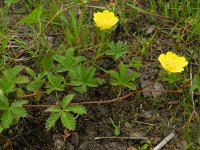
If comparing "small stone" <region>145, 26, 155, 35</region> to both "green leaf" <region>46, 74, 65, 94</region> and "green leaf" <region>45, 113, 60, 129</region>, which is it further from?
"green leaf" <region>45, 113, 60, 129</region>

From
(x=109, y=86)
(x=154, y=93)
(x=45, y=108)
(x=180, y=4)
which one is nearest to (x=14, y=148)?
(x=45, y=108)

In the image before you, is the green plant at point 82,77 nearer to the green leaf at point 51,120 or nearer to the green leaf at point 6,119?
the green leaf at point 51,120

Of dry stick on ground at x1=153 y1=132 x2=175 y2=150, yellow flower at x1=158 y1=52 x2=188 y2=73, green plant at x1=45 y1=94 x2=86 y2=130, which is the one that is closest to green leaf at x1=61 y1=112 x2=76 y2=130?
green plant at x1=45 y1=94 x2=86 y2=130

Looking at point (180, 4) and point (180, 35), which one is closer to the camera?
point (180, 35)

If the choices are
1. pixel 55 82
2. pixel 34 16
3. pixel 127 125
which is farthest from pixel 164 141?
pixel 34 16

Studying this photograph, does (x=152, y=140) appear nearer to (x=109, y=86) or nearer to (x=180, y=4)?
(x=109, y=86)

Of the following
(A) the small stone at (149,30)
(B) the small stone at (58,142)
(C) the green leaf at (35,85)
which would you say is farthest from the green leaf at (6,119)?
(A) the small stone at (149,30)
